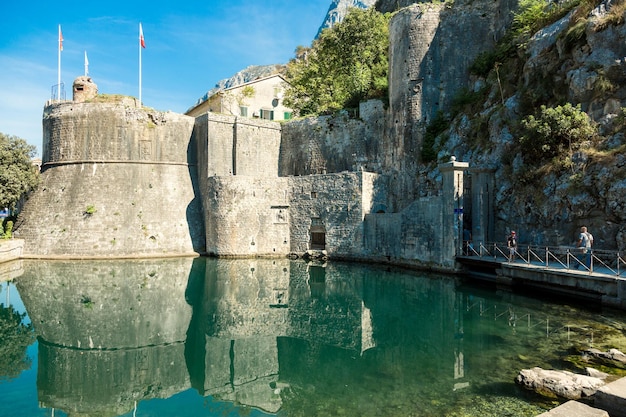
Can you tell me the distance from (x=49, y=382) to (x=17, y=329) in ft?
14.7

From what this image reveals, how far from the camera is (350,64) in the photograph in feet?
102

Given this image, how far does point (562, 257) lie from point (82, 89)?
27.5 metres

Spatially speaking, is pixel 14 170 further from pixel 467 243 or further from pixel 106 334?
pixel 467 243

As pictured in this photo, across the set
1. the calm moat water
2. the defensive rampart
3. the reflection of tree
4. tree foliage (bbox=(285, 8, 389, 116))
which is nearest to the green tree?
the defensive rampart

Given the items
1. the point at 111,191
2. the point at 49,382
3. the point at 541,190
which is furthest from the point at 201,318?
the point at 111,191

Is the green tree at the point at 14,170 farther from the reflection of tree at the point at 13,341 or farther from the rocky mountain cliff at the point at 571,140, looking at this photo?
the rocky mountain cliff at the point at 571,140

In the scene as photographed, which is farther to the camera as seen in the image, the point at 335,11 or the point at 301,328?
Result: the point at 335,11

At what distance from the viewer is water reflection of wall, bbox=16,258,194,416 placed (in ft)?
25.8

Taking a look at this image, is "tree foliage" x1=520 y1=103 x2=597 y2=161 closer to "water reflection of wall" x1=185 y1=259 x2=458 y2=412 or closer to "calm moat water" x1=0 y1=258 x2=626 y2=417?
"calm moat water" x1=0 y1=258 x2=626 y2=417

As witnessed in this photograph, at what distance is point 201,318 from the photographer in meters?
12.6

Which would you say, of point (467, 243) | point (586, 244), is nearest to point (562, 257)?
point (586, 244)

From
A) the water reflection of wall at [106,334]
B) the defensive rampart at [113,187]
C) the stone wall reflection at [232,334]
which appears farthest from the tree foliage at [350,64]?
the water reflection of wall at [106,334]

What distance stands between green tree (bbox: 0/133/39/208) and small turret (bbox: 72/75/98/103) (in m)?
4.23

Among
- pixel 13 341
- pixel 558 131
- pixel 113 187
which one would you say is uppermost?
pixel 558 131
